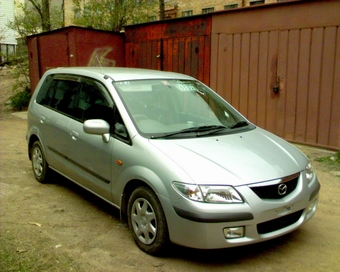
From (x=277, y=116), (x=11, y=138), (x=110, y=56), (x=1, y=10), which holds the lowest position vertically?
(x=11, y=138)

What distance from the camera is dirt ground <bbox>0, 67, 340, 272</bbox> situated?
3.79m

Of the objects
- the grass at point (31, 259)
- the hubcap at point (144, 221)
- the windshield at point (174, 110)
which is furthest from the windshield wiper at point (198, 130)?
the grass at point (31, 259)

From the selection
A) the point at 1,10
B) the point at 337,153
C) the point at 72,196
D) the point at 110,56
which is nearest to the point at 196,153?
the point at 72,196

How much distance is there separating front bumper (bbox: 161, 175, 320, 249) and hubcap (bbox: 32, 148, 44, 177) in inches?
122

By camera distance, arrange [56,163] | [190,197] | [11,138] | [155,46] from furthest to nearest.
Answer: [155,46]
[11,138]
[56,163]
[190,197]

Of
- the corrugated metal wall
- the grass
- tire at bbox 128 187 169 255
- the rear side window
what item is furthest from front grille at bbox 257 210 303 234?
the corrugated metal wall

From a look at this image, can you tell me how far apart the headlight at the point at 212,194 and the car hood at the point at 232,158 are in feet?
0.17

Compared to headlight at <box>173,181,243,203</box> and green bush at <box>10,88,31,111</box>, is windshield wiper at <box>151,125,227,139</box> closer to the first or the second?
headlight at <box>173,181,243,203</box>

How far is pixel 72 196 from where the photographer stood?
18.8 ft

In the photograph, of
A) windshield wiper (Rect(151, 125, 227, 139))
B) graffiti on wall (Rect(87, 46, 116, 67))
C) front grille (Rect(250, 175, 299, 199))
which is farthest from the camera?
graffiti on wall (Rect(87, 46, 116, 67))

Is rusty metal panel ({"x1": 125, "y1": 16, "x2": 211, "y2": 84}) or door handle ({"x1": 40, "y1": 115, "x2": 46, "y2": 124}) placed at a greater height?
Answer: rusty metal panel ({"x1": 125, "y1": 16, "x2": 211, "y2": 84})

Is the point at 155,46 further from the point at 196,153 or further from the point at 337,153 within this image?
the point at 196,153

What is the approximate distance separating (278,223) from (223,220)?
24.5 inches

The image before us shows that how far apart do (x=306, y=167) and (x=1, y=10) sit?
38.3 m
